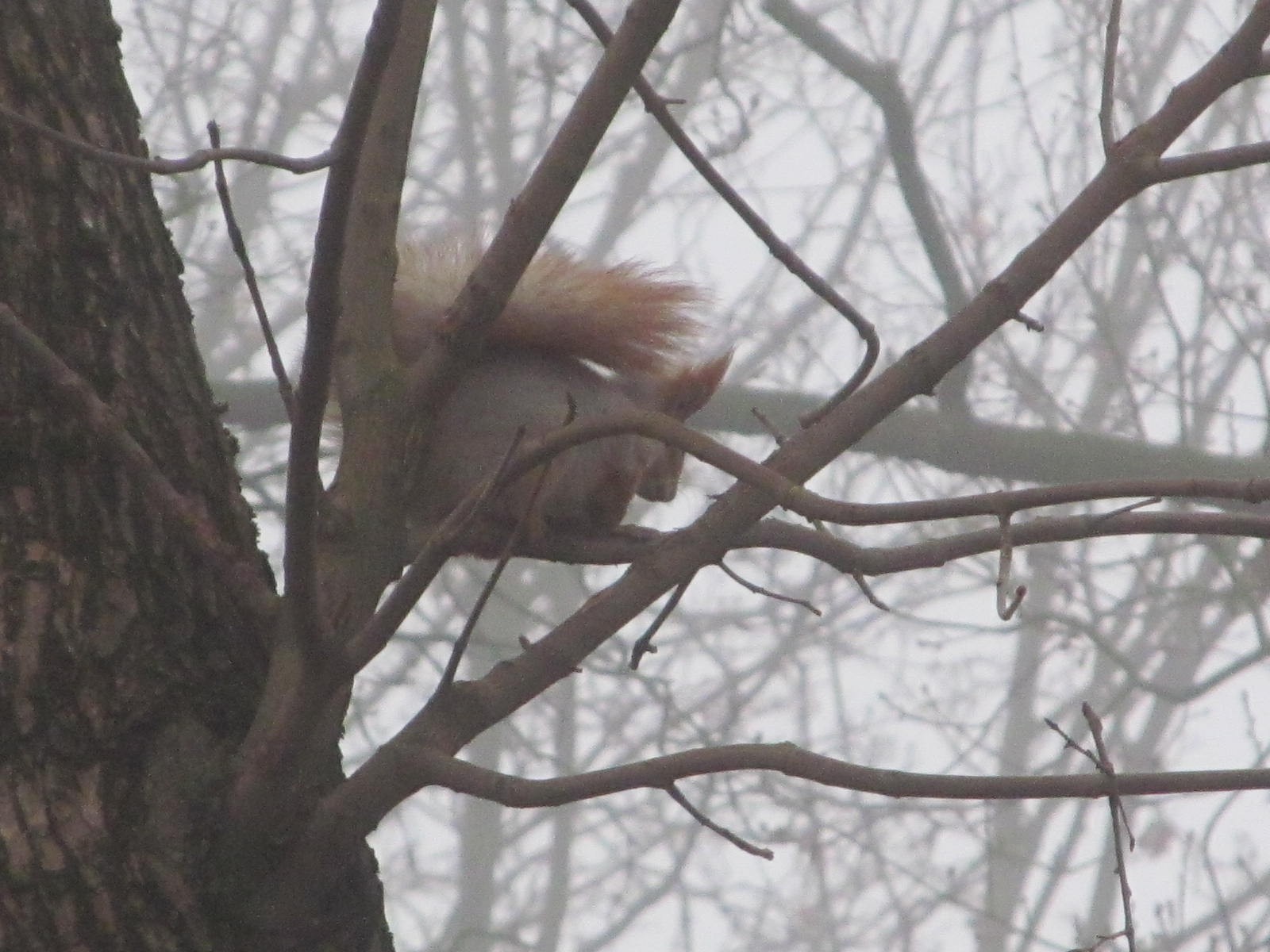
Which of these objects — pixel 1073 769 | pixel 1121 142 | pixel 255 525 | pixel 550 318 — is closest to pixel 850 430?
pixel 1121 142

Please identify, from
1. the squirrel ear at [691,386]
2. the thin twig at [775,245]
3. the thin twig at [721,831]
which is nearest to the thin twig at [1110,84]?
the thin twig at [775,245]

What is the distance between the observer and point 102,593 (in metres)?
1.03

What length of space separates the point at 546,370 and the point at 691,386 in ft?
0.82

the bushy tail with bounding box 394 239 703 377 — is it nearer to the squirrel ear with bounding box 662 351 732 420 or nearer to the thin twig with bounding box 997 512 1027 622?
the squirrel ear with bounding box 662 351 732 420

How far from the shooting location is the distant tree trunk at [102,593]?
0.97 m

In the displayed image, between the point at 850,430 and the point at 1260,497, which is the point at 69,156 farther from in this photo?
the point at 1260,497

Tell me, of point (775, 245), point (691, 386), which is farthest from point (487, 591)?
point (691, 386)

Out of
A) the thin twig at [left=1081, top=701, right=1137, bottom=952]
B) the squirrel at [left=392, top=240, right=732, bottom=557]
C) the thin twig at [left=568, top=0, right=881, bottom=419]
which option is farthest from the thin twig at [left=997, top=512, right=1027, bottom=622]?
the squirrel at [left=392, top=240, right=732, bottom=557]

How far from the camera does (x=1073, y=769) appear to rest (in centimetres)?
688

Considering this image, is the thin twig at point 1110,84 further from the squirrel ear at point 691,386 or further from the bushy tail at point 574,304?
the squirrel ear at point 691,386

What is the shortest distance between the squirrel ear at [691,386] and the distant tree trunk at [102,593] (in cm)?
74

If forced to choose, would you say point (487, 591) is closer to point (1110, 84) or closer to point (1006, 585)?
point (1006, 585)

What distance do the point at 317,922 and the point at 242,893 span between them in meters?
0.06

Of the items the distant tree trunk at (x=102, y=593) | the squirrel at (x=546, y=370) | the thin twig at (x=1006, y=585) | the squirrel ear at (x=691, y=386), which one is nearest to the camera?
the thin twig at (x=1006, y=585)
